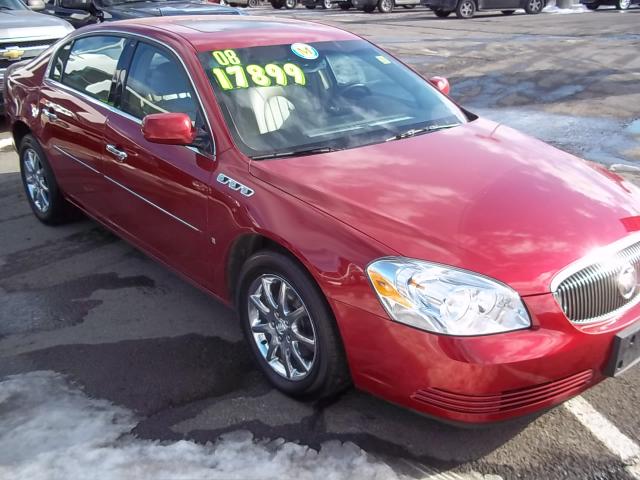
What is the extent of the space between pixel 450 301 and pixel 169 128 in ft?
5.58

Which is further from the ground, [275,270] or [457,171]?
[457,171]

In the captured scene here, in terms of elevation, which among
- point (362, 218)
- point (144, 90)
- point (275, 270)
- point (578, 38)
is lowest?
point (578, 38)

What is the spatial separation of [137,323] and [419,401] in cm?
203

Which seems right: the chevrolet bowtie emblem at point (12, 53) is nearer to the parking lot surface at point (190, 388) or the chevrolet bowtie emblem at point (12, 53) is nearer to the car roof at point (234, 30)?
the parking lot surface at point (190, 388)

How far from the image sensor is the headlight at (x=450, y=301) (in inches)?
104

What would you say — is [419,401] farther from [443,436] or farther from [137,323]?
[137,323]

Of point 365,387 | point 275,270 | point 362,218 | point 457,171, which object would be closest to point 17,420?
point 275,270

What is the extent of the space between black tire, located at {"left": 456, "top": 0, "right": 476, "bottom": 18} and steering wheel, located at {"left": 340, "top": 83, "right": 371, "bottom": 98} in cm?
2039

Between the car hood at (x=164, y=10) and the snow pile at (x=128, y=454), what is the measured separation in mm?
7976

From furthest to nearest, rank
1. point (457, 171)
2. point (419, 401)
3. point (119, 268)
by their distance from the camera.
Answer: point (119, 268) < point (457, 171) < point (419, 401)

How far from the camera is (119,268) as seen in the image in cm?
495

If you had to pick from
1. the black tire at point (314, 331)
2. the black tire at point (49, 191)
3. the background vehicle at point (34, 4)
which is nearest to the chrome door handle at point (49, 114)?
the black tire at point (49, 191)

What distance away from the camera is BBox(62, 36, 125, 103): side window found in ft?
15.0

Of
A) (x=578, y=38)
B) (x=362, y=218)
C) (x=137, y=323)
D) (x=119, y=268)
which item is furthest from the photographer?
(x=578, y=38)
